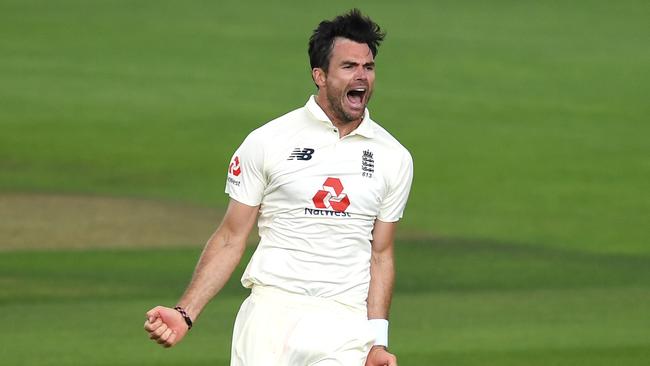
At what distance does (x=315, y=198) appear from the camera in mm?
7000

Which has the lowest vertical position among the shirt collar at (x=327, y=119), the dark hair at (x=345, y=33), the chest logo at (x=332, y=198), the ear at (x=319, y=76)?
the chest logo at (x=332, y=198)

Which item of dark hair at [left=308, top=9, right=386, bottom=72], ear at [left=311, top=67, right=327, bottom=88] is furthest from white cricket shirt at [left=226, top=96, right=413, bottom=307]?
dark hair at [left=308, top=9, right=386, bottom=72]

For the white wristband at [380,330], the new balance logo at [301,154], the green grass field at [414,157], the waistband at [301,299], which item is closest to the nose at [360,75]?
the new balance logo at [301,154]

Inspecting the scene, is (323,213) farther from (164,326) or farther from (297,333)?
(164,326)

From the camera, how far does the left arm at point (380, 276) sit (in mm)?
7211

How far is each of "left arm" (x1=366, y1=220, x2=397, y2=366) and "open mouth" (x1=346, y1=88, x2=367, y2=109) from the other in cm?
53

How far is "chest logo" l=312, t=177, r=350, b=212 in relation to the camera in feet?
23.0

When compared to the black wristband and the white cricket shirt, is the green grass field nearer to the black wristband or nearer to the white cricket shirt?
the white cricket shirt

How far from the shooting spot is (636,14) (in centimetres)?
3300

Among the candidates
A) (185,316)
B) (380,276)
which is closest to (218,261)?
(185,316)

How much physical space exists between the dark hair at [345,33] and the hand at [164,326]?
123 cm

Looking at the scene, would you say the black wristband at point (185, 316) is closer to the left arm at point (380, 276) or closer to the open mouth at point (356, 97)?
the left arm at point (380, 276)

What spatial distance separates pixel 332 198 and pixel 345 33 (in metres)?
0.70

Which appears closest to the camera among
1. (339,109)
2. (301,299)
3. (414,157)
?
(301,299)
